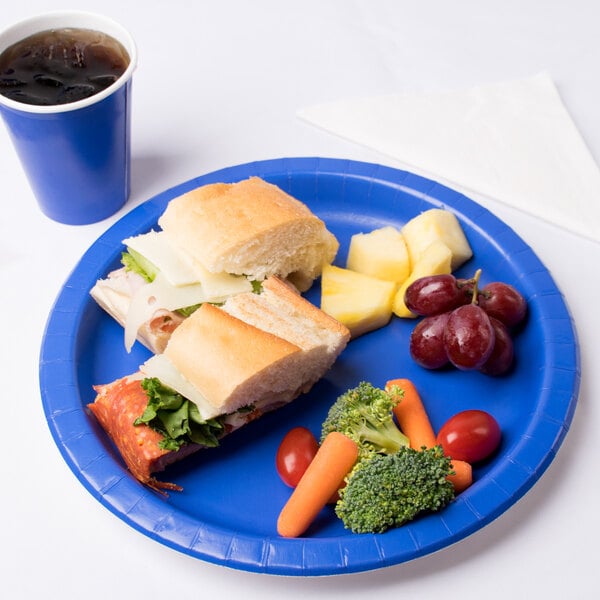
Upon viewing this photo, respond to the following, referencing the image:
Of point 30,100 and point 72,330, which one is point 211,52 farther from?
point 72,330

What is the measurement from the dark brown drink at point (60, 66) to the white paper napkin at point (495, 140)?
1145 millimetres

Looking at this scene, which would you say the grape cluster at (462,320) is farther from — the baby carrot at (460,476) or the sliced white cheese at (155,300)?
the sliced white cheese at (155,300)

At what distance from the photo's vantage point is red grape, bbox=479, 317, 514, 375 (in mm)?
2965

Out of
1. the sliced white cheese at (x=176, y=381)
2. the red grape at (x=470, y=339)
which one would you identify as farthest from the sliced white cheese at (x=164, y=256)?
the red grape at (x=470, y=339)

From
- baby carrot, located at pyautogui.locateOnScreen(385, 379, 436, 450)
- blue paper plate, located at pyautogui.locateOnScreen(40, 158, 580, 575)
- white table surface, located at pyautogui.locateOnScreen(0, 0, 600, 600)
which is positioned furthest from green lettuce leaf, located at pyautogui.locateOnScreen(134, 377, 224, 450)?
baby carrot, located at pyautogui.locateOnScreen(385, 379, 436, 450)

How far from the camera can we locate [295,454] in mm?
2775

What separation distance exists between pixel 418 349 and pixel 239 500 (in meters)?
0.83

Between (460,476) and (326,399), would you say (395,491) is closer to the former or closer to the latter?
(460,476)

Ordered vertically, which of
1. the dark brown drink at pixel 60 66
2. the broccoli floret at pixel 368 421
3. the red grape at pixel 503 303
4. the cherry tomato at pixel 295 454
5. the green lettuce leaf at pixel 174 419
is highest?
the dark brown drink at pixel 60 66

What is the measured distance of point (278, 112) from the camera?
14.0 feet

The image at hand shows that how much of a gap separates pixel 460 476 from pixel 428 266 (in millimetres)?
882

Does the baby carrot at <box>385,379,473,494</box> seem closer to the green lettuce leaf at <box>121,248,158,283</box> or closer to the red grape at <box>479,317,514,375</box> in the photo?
the red grape at <box>479,317,514,375</box>

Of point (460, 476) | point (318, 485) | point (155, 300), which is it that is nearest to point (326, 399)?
point (318, 485)

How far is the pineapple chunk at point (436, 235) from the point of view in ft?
10.9
